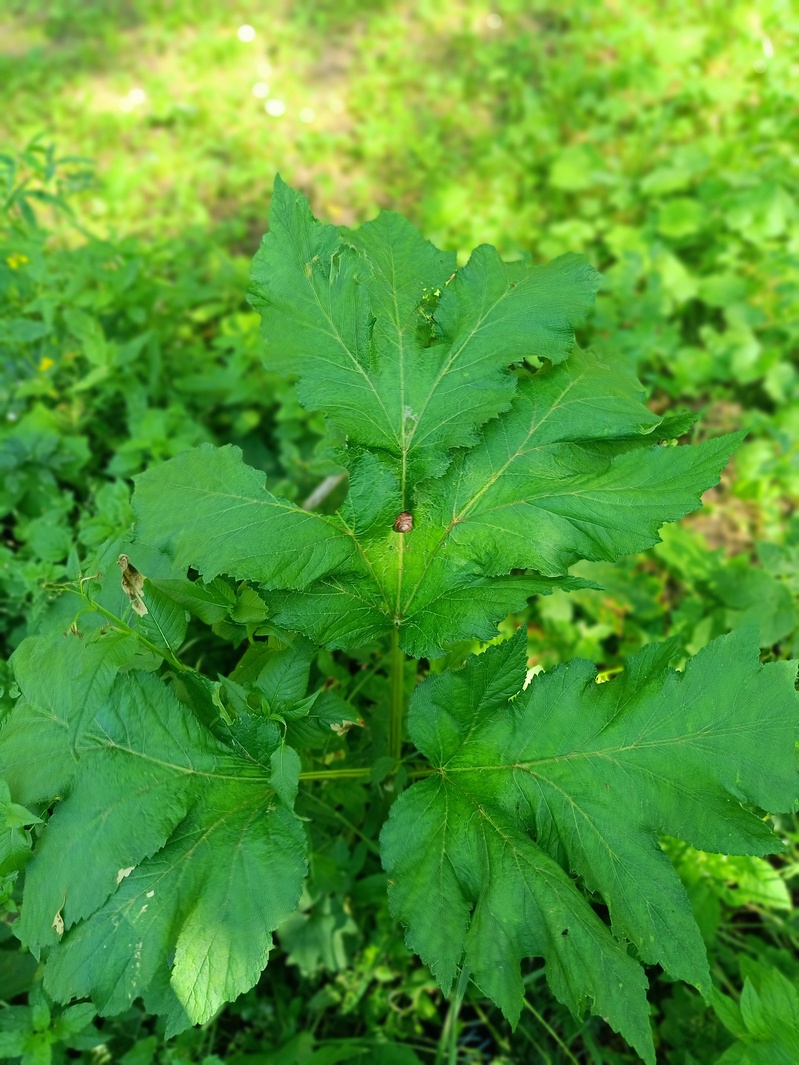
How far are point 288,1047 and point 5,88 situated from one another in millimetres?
5191

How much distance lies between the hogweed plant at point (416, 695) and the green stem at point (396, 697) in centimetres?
→ 2

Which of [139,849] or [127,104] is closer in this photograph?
[139,849]

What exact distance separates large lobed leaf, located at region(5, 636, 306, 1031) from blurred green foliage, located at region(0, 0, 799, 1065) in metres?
0.20

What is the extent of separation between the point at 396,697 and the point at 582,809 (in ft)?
1.55

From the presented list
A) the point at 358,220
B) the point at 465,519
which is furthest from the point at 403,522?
the point at 358,220

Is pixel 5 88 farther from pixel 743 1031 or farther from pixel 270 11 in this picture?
pixel 743 1031

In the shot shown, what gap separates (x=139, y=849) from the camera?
133cm

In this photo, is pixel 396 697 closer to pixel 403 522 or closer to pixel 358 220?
pixel 403 522

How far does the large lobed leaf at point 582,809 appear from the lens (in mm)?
1331

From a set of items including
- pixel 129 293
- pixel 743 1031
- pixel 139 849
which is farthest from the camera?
pixel 129 293

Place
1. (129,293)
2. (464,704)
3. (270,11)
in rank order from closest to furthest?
(464,704) < (129,293) < (270,11)

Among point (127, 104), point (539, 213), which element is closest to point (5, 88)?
point (127, 104)

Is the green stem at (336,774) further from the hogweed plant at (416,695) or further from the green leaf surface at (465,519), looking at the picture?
the green leaf surface at (465,519)

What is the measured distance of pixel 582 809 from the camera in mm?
1426
